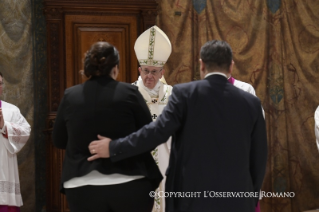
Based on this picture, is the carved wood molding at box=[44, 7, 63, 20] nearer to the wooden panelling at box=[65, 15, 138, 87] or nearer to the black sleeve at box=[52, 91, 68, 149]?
the wooden panelling at box=[65, 15, 138, 87]

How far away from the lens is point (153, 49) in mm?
4480

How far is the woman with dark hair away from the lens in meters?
2.38

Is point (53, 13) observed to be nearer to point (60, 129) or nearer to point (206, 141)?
point (60, 129)

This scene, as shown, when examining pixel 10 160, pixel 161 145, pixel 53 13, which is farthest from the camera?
pixel 53 13

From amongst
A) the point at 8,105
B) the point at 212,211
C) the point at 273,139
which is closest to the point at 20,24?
the point at 8,105

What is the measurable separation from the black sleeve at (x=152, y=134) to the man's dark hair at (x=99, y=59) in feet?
1.19

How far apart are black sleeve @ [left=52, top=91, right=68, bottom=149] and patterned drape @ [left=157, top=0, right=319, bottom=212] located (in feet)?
11.1

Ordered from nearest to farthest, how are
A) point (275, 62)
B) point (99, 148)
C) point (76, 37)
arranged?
point (99, 148) < point (76, 37) < point (275, 62)

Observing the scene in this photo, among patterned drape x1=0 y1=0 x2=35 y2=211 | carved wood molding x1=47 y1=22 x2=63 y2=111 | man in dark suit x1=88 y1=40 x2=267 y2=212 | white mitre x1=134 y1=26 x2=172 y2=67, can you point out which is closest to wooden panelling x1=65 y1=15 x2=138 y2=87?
carved wood molding x1=47 y1=22 x2=63 y2=111

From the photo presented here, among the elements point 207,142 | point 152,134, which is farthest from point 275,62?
point 152,134

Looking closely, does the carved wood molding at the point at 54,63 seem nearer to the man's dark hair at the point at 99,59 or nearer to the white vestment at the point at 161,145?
the white vestment at the point at 161,145

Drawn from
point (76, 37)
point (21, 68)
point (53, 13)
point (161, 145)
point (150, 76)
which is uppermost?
point (53, 13)

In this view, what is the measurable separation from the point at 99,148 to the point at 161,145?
1898mm

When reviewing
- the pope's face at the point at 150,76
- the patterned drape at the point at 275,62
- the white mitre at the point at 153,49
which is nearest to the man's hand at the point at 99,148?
the pope's face at the point at 150,76
